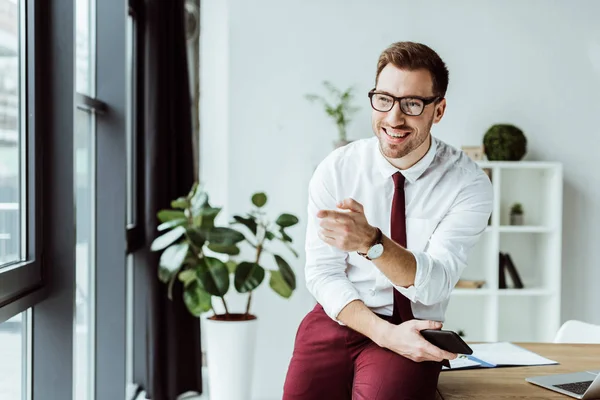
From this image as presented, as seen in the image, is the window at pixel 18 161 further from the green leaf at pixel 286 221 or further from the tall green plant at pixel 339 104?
the tall green plant at pixel 339 104

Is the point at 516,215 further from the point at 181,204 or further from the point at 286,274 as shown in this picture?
the point at 181,204

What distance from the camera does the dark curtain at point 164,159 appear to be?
10.8ft

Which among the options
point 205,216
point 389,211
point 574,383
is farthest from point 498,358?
point 205,216

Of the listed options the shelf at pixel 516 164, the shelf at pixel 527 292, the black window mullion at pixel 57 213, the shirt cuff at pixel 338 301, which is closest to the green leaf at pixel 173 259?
the black window mullion at pixel 57 213

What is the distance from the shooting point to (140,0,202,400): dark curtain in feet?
10.8

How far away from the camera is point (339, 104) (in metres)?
3.90

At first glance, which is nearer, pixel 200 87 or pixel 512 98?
pixel 512 98

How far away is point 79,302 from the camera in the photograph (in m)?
2.84

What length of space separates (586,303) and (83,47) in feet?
10.2

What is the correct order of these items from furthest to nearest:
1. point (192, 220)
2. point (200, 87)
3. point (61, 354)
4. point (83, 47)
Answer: point (200, 87) < point (192, 220) < point (83, 47) < point (61, 354)

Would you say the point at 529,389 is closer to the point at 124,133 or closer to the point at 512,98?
→ the point at 124,133

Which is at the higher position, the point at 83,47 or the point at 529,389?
the point at 83,47

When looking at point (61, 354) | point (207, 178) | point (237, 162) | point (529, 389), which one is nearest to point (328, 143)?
point (237, 162)

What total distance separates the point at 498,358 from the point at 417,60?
0.87 meters
